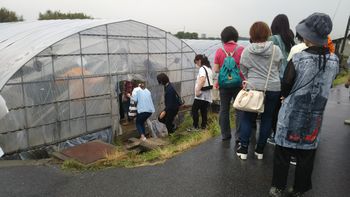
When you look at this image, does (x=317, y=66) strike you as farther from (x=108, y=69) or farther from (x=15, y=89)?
(x=108, y=69)

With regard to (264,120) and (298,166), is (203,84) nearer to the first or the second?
(264,120)

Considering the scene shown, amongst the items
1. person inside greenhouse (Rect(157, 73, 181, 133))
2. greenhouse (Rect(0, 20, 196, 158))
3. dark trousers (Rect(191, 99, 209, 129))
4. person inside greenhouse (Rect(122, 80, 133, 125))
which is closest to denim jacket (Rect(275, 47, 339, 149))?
dark trousers (Rect(191, 99, 209, 129))

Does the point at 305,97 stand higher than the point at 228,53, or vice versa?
the point at 228,53

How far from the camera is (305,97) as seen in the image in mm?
2791

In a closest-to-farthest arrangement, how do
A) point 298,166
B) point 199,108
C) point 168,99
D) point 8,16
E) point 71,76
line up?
point 298,166, point 199,108, point 168,99, point 71,76, point 8,16

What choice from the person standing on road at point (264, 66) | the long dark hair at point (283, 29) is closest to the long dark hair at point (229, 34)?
the long dark hair at point (283, 29)

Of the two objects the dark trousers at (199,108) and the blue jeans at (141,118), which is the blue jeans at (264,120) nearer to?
the dark trousers at (199,108)

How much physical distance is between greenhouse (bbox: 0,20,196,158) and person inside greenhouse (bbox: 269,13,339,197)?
6.59 m

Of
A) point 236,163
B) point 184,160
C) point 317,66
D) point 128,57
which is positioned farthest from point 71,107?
point 317,66

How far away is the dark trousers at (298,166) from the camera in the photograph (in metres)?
2.92

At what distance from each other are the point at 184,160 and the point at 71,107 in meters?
5.47

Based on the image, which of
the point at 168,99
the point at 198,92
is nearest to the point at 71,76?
the point at 168,99

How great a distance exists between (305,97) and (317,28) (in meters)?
0.62

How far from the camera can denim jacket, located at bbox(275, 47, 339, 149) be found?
275 cm
